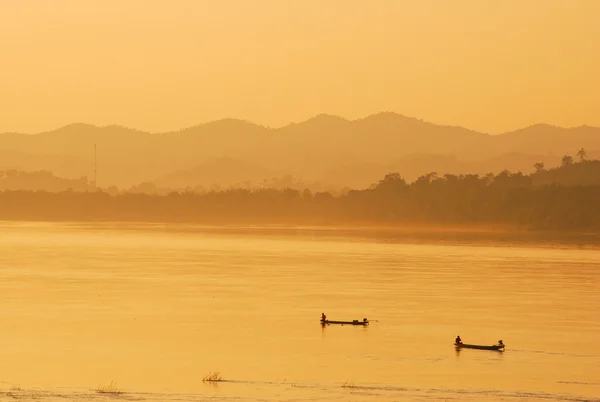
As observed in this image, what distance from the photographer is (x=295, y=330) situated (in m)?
50.4

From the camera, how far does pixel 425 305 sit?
207ft

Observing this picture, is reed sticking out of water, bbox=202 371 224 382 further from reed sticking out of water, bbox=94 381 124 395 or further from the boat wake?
reed sticking out of water, bbox=94 381 124 395

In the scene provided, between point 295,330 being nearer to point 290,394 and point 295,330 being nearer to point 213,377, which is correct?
point 213,377

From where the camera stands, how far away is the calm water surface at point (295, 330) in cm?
3516

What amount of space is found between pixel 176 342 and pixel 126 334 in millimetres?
3383

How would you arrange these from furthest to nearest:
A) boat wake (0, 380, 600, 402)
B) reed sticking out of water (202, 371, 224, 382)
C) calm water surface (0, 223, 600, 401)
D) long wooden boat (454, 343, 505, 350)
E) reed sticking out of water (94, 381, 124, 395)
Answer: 1. long wooden boat (454, 343, 505, 350)
2. reed sticking out of water (202, 371, 224, 382)
3. calm water surface (0, 223, 600, 401)
4. reed sticking out of water (94, 381, 124, 395)
5. boat wake (0, 380, 600, 402)

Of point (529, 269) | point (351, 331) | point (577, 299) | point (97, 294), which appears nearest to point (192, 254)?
point (529, 269)

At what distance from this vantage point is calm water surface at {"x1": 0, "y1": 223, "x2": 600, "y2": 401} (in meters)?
35.2

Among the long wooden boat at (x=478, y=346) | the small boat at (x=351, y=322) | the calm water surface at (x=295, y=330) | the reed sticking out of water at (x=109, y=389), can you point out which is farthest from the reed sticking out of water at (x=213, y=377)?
the small boat at (x=351, y=322)

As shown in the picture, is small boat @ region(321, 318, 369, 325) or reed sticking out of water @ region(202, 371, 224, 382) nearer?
reed sticking out of water @ region(202, 371, 224, 382)

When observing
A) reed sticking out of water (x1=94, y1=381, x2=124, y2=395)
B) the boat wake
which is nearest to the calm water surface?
the boat wake

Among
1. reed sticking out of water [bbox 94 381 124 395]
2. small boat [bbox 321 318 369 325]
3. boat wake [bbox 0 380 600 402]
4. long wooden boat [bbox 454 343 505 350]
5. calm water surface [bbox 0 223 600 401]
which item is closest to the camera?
boat wake [bbox 0 380 600 402]

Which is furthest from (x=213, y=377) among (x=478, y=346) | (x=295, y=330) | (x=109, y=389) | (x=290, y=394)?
(x=295, y=330)

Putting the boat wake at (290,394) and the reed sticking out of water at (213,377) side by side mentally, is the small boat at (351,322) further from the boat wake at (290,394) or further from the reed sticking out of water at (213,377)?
the boat wake at (290,394)
